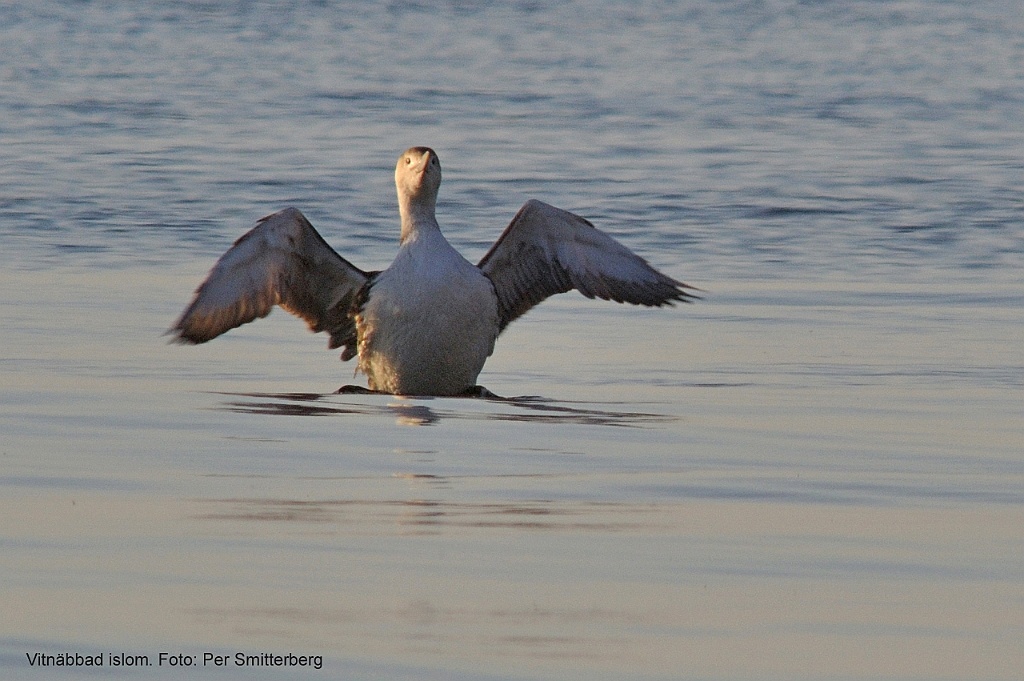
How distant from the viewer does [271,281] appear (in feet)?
28.3

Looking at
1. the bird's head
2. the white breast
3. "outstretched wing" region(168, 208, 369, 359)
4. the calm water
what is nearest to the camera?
the calm water

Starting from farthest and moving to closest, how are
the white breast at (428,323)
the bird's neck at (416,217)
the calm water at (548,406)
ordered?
the bird's neck at (416,217) < the white breast at (428,323) < the calm water at (548,406)

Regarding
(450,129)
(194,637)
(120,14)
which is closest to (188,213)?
(450,129)

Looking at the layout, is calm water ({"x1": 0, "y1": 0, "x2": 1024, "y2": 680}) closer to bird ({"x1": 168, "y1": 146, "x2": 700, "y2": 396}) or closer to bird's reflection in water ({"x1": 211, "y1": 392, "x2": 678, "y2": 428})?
bird's reflection in water ({"x1": 211, "y1": 392, "x2": 678, "y2": 428})

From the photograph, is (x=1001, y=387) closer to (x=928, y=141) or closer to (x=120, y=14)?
(x=928, y=141)

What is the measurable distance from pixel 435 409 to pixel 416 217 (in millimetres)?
1203

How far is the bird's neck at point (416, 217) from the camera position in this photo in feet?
28.3

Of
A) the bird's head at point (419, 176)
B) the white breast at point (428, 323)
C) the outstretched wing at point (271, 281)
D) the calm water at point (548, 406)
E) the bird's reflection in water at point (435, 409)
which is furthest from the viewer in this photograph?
the bird's head at point (419, 176)

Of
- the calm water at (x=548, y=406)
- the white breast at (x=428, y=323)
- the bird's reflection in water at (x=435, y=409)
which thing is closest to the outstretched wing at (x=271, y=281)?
the calm water at (x=548, y=406)

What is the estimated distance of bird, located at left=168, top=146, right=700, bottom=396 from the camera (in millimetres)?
8344

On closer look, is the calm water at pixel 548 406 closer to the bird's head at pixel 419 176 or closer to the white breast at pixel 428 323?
the white breast at pixel 428 323

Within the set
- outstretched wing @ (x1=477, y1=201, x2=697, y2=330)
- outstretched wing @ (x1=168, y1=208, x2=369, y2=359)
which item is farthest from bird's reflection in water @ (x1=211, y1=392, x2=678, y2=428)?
outstretched wing @ (x1=477, y1=201, x2=697, y2=330)

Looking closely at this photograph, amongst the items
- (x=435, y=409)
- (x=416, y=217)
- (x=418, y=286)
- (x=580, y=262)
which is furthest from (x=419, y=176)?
(x=435, y=409)

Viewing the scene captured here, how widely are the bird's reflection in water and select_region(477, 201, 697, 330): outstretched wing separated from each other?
3.29ft
